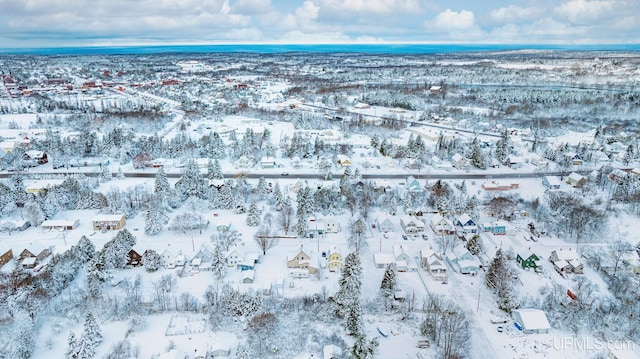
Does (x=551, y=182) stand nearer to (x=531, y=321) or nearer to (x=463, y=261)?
(x=463, y=261)

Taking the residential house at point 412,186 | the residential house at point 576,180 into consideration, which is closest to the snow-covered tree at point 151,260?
the residential house at point 412,186

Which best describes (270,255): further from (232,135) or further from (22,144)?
(22,144)

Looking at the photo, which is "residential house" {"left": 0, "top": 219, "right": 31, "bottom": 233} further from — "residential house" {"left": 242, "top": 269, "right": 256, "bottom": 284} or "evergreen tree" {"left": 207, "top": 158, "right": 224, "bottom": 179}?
"residential house" {"left": 242, "top": 269, "right": 256, "bottom": 284}

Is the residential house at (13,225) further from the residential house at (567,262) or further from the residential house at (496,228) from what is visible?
the residential house at (567,262)

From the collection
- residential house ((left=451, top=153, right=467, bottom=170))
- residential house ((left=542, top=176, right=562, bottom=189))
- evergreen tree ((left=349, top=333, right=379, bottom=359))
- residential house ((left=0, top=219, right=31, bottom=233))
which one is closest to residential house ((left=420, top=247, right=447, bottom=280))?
evergreen tree ((left=349, top=333, right=379, bottom=359))

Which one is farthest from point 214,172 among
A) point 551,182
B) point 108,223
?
point 551,182

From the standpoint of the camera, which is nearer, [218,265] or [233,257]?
[218,265]

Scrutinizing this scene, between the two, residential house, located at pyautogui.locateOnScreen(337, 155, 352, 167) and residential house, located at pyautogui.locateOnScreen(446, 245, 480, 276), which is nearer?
residential house, located at pyautogui.locateOnScreen(446, 245, 480, 276)
